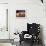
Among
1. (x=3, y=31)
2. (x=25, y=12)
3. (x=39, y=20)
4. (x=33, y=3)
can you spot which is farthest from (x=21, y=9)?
(x=3, y=31)

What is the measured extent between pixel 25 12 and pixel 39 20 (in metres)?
0.53

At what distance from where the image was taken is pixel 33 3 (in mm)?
3652

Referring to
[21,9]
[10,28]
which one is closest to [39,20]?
[21,9]

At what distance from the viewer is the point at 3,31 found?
12.3 ft

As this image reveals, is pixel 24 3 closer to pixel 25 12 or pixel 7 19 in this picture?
pixel 25 12

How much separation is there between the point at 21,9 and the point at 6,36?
3.37 ft

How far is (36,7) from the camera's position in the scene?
3.64 meters

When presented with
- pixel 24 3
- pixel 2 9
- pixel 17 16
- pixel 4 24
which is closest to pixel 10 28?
pixel 4 24

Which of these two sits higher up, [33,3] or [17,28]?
[33,3]

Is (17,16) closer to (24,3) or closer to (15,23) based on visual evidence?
(15,23)

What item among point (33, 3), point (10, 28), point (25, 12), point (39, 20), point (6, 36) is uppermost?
point (33, 3)

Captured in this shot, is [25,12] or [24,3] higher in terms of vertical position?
[24,3]

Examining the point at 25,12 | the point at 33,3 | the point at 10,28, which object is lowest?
the point at 10,28

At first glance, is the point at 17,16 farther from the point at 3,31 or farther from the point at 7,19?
the point at 3,31
